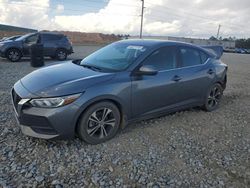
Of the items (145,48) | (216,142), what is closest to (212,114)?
(216,142)

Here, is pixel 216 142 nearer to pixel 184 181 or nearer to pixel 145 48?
pixel 184 181

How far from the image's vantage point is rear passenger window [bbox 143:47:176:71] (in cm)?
424

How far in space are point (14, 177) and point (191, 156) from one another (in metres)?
2.40

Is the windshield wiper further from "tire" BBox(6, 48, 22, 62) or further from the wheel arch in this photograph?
"tire" BBox(6, 48, 22, 62)

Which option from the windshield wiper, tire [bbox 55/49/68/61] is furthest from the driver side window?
the windshield wiper

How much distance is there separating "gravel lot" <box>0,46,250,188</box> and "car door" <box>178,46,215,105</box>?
1.99 ft

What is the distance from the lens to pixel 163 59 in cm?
443

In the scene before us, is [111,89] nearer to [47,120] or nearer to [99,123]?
[99,123]

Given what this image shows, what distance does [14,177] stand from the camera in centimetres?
289

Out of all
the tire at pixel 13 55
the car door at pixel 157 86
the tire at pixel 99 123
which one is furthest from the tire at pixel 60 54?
the tire at pixel 99 123

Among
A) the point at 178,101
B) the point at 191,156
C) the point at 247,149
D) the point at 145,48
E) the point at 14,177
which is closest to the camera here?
the point at 14,177

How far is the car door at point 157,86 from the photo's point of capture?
400cm

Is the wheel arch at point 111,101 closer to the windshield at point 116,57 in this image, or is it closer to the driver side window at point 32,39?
the windshield at point 116,57

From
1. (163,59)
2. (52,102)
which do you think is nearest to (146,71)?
(163,59)
